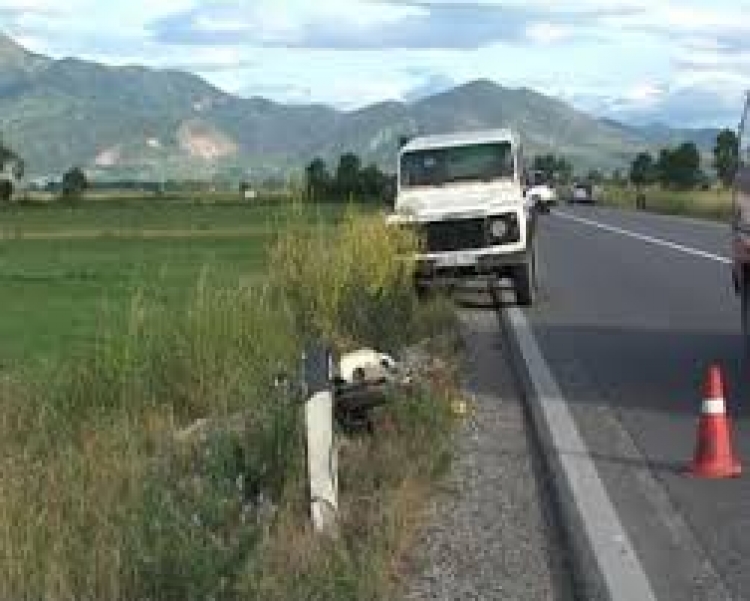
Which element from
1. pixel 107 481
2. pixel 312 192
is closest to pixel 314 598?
pixel 107 481

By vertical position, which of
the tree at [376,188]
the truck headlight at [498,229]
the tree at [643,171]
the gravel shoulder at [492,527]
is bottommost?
the tree at [643,171]

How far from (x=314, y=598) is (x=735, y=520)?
3.08 meters

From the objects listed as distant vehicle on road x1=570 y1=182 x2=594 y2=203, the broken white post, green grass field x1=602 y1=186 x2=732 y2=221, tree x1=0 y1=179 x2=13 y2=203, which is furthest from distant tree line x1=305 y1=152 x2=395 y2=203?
tree x1=0 y1=179 x2=13 y2=203

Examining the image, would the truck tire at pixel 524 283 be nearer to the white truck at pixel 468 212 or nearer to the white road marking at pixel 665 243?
the white truck at pixel 468 212

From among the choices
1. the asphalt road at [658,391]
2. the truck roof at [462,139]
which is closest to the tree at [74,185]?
the asphalt road at [658,391]

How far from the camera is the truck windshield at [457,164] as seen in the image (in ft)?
76.5

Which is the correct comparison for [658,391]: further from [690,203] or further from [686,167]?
[686,167]

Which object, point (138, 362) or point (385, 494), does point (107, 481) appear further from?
point (138, 362)

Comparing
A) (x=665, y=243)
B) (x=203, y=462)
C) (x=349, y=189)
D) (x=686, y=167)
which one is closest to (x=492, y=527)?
(x=203, y=462)

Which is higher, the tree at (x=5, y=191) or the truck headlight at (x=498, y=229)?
the truck headlight at (x=498, y=229)

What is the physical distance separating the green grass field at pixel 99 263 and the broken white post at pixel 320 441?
236 inches

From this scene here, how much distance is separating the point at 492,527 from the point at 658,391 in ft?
17.8

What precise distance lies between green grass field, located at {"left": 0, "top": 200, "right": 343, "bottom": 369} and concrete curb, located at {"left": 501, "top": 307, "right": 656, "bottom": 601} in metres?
3.18

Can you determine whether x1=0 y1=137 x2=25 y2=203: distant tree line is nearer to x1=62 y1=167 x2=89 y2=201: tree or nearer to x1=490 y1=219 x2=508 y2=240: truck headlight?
x1=62 y1=167 x2=89 y2=201: tree
